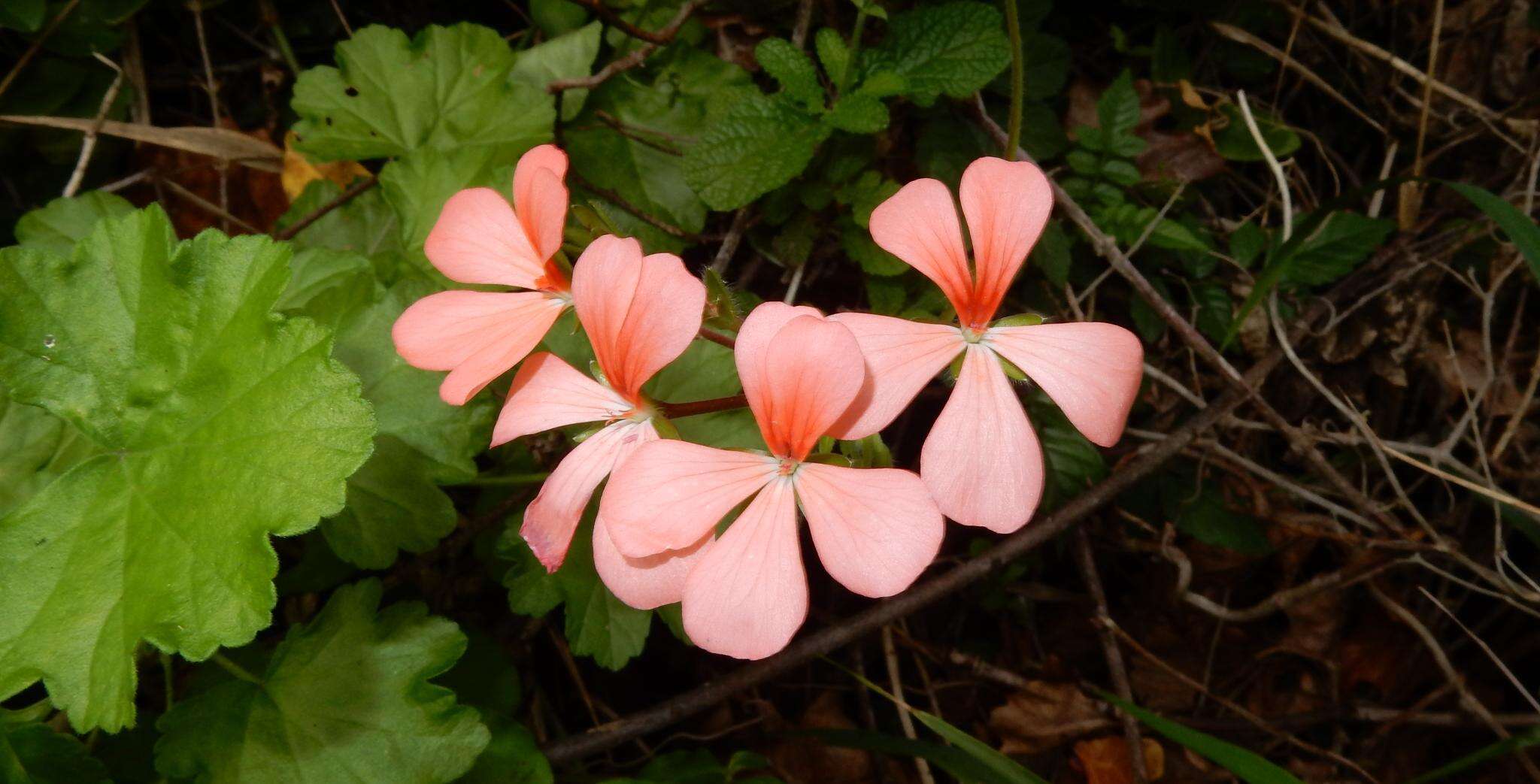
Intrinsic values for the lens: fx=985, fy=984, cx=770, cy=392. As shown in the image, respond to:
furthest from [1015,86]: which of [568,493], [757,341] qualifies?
[568,493]

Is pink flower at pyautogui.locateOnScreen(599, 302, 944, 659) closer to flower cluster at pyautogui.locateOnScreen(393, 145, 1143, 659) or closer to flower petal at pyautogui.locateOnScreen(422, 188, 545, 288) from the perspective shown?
flower cluster at pyautogui.locateOnScreen(393, 145, 1143, 659)

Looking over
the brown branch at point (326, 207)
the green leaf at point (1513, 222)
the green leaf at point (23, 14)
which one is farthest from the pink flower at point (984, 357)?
the green leaf at point (23, 14)

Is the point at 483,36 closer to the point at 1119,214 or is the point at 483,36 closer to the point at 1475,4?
the point at 1119,214

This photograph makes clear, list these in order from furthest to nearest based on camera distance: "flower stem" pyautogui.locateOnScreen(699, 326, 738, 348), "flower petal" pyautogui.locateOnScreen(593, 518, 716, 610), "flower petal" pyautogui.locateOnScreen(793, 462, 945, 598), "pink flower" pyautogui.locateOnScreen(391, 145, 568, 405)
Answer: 1. "flower stem" pyautogui.locateOnScreen(699, 326, 738, 348)
2. "pink flower" pyautogui.locateOnScreen(391, 145, 568, 405)
3. "flower petal" pyautogui.locateOnScreen(593, 518, 716, 610)
4. "flower petal" pyautogui.locateOnScreen(793, 462, 945, 598)

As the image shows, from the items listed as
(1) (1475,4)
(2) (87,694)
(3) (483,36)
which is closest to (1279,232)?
(1) (1475,4)

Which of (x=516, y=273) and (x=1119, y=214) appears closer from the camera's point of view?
A: (x=516, y=273)

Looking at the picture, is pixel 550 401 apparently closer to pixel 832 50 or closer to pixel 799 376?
pixel 799 376

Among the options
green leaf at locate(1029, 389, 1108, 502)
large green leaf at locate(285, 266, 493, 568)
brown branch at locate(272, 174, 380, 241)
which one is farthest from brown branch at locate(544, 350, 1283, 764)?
brown branch at locate(272, 174, 380, 241)
